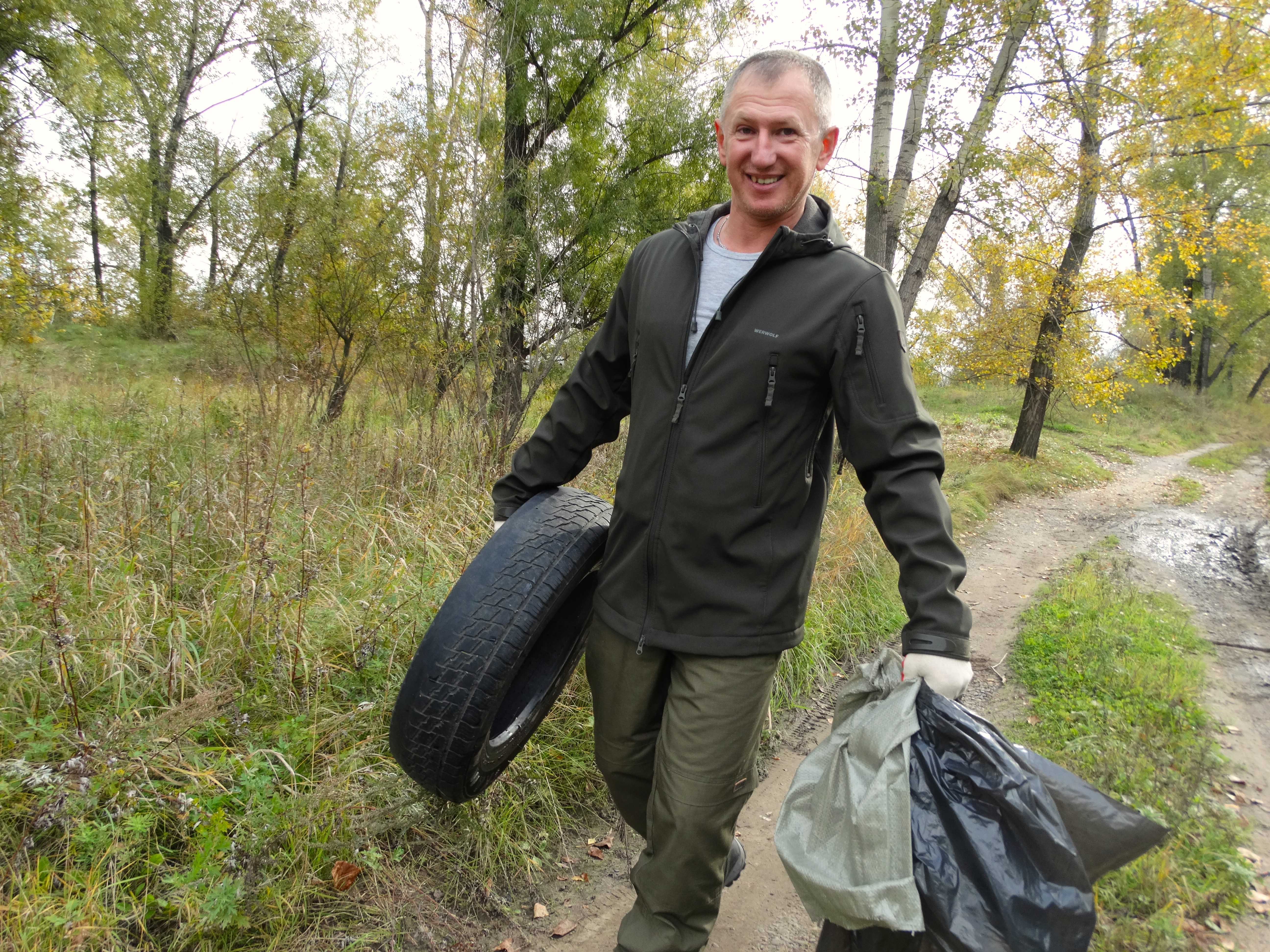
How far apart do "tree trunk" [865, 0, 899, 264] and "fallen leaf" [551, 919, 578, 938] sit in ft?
21.3

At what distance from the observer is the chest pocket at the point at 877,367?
6.07ft

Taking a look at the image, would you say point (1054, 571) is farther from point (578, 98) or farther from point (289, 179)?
point (289, 179)

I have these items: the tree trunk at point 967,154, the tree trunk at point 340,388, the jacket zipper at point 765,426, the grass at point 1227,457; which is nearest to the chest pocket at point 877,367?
the jacket zipper at point 765,426

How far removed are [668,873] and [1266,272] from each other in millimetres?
18260

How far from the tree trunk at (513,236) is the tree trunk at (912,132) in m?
4.16

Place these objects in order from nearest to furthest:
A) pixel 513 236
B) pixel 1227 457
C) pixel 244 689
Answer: pixel 244 689 < pixel 513 236 < pixel 1227 457

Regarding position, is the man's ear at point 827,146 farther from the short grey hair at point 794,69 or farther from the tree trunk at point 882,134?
the tree trunk at point 882,134

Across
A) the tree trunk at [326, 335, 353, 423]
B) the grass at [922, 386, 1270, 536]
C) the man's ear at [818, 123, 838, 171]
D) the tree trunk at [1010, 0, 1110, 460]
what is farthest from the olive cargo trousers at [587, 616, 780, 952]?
the tree trunk at [1010, 0, 1110, 460]

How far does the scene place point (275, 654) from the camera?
2.92 meters

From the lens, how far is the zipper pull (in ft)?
6.64

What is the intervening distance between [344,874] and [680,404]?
6.25 ft

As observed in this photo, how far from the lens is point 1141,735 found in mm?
3654

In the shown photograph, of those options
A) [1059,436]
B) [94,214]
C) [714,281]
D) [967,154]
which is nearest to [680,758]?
[714,281]

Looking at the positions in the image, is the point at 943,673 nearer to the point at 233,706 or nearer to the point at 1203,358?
the point at 233,706
